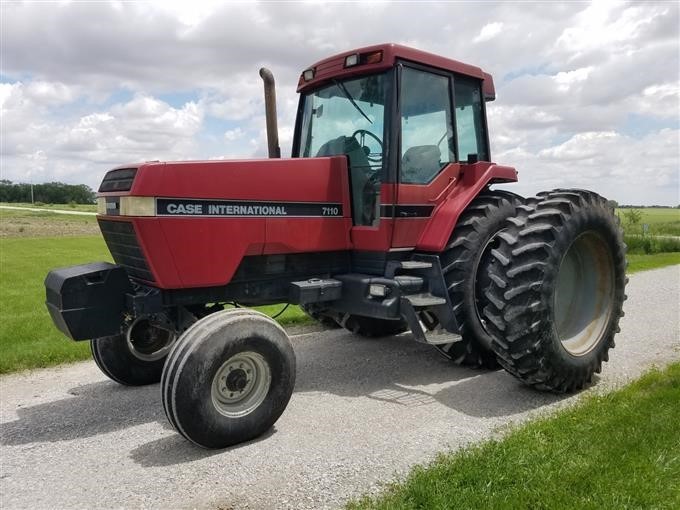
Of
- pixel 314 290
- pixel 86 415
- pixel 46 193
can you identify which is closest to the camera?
pixel 86 415

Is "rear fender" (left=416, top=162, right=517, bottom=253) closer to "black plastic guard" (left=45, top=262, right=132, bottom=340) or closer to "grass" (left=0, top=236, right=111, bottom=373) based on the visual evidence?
"black plastic guard" (left=45, top=262, right=132, bottom=340)

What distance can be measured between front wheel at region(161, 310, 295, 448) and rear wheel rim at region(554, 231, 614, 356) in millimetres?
2950

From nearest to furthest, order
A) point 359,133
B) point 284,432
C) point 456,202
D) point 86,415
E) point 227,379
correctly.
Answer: point 227,379 → point 284,432 → point 86,415 → point 359,133 → point 456,202

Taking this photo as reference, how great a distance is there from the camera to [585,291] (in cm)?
597

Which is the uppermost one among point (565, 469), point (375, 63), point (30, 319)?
point (375, 63)

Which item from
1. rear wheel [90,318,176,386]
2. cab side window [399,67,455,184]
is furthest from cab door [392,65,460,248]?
rear wheel [90,318,176,386]

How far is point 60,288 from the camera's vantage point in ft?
14.7

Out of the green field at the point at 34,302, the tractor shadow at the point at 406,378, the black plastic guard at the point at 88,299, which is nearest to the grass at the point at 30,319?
the green field at the point at 34,302

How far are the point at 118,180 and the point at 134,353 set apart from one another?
1.83 meters

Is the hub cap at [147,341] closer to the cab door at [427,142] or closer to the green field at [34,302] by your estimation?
the green field at [34,302]

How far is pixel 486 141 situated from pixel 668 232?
2609 cm

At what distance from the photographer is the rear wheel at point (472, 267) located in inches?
213

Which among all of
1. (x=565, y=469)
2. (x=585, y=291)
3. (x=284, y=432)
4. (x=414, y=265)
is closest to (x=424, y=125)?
(x=414, y=265)

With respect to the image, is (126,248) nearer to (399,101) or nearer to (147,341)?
(147,341)
